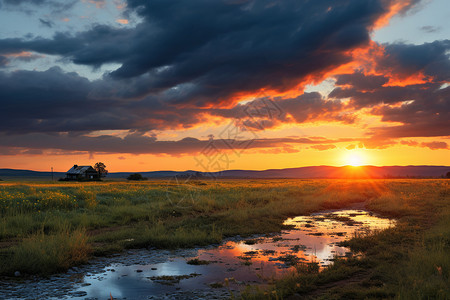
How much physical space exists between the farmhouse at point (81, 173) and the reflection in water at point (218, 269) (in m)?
92.2

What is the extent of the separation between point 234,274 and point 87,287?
3739mm

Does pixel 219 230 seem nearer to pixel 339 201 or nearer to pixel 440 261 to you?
pixel 440 261

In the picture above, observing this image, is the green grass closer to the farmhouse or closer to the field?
the field

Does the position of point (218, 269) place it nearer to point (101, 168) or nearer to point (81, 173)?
point (81, 173)

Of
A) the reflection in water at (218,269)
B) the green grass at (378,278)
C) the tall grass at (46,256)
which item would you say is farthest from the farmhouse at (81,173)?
the green grass at (378,278)

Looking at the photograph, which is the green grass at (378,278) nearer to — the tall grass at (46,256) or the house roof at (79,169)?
the tall grass at (46,256)

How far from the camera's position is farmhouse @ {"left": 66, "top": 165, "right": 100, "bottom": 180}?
99412mm

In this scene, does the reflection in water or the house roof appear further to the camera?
the house roof

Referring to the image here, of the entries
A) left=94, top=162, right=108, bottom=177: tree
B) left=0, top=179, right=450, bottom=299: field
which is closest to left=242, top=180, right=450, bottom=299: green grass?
left=0, top=179, right=450, bottom=299: field

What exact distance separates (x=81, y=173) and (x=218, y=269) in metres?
98.5

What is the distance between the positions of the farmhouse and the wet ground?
92227mm

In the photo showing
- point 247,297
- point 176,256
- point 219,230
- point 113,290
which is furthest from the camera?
point 219,230

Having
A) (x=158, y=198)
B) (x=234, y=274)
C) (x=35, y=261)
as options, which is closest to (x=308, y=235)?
(x=234, y=274)

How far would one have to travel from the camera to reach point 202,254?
12.3 meters
